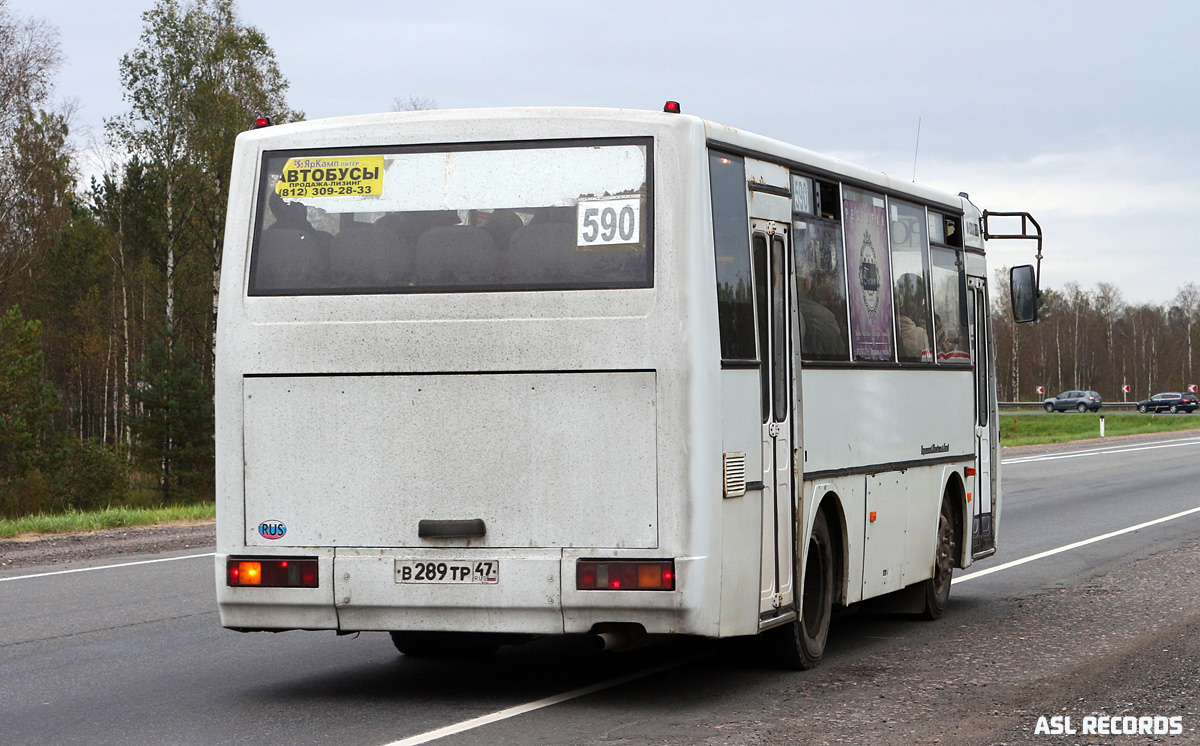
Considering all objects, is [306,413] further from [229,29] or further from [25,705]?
[229,29]

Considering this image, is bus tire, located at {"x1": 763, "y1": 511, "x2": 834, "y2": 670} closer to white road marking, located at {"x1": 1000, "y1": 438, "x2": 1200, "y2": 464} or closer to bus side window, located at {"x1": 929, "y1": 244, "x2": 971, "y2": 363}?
bus side window, located at {"x1": 929, "y1": 244, "x2": 971, "y2": 363}

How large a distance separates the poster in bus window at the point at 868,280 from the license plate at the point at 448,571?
10.2ft

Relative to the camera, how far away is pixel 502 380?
7.48 meters

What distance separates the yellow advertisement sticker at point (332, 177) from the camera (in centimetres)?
774

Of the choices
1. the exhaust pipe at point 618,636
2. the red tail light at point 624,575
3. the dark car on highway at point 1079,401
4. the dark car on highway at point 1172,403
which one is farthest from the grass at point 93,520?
the dark car on highway at point 1079,401

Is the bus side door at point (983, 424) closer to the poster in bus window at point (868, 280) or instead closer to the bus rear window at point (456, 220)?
the poster in bus window at point (868, 280)

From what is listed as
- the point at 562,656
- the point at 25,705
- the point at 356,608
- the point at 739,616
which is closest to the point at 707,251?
the point at 739,616

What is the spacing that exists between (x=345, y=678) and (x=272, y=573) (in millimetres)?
1298

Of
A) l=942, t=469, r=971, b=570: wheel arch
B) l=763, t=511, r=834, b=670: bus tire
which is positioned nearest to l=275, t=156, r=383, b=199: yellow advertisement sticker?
l=763, t=511, r=834, b=670: bus tire

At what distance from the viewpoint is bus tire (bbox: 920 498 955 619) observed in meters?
11.2

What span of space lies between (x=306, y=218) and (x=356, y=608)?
198cm

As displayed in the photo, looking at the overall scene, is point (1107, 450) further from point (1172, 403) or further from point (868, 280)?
point (1172, 403)

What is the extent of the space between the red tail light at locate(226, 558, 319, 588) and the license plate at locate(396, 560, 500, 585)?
18.0 inches

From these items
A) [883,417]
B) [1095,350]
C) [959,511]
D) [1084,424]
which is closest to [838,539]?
[883,417]
